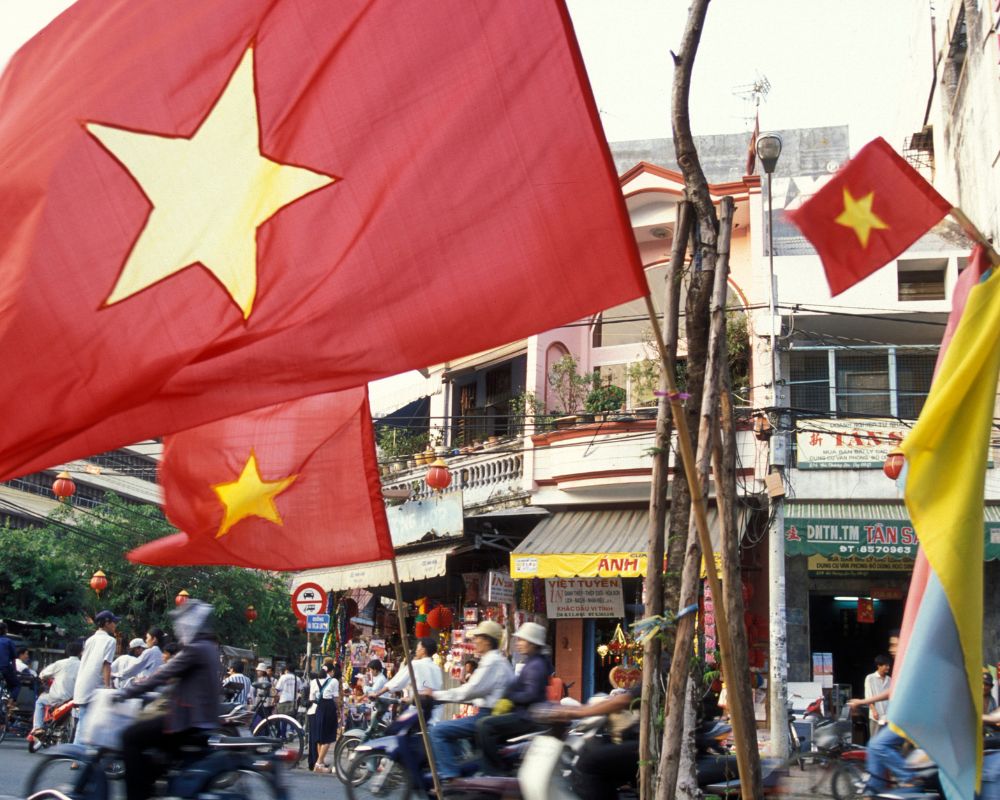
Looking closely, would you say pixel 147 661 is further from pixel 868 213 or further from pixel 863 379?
pixel 863 379

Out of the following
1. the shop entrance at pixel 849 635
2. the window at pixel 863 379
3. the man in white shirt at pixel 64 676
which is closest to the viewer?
the man in white shirt at pixel 64 676

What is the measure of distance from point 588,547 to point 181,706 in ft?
42.6

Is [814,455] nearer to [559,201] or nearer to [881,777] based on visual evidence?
[881,777]

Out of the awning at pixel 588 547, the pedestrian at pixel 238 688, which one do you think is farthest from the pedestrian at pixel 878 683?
the pedestrian at pixel 238 688

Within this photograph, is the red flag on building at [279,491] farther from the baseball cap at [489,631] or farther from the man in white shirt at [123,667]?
the man in white shirt at [123,667]

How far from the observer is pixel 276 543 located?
28.5 feet

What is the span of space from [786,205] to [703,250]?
15.2 meters

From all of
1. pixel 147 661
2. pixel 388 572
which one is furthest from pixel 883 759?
pixel 388 572

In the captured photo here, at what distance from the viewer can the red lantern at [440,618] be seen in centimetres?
2353

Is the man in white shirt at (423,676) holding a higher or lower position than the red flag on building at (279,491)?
lower

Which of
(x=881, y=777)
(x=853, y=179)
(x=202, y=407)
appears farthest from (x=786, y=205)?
(x=202, y=407)

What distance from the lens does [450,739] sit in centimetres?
995

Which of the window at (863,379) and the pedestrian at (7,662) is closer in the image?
the pedestrian at (7,662)

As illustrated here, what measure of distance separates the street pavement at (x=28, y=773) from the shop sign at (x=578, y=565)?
4592 millimetres
